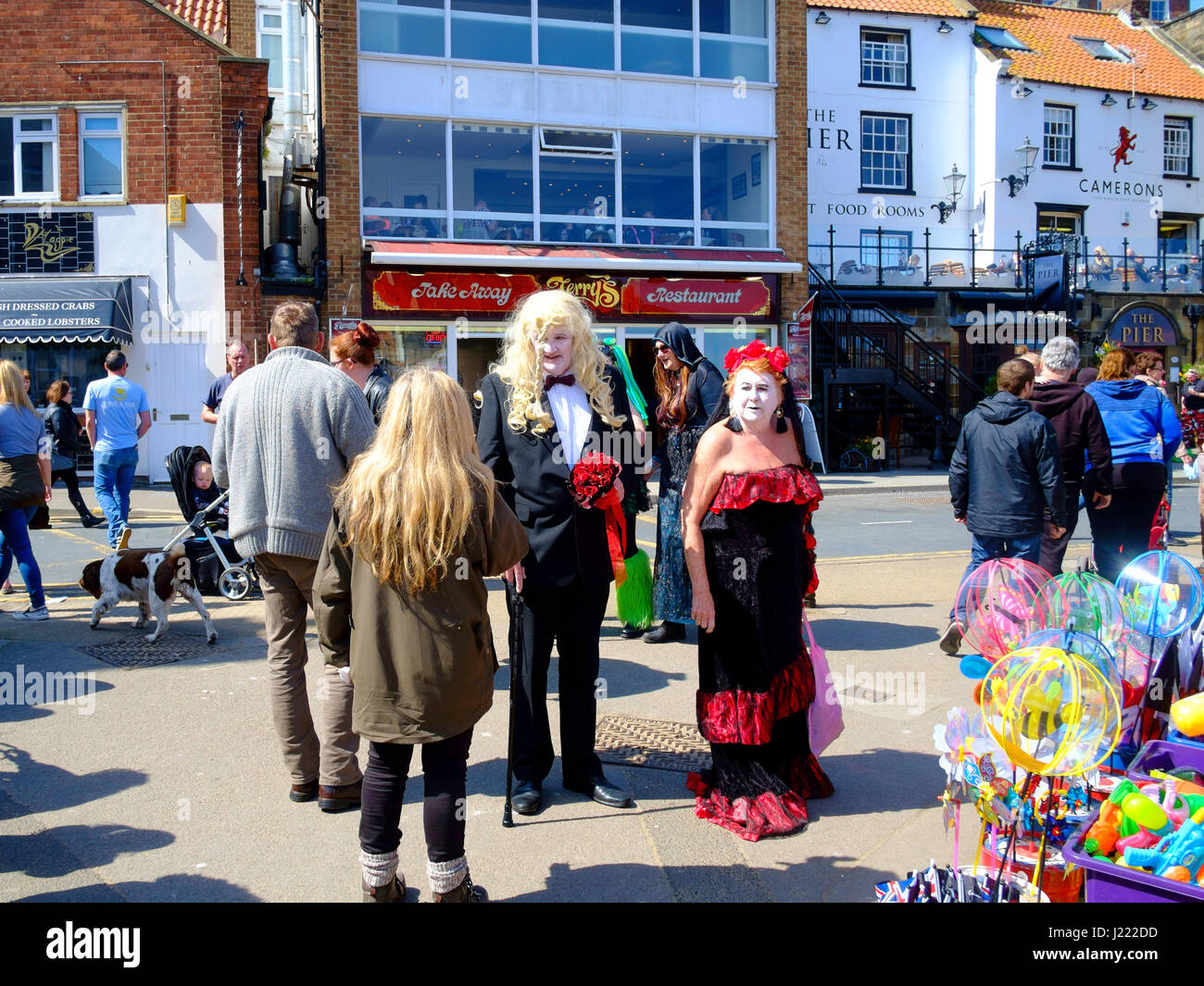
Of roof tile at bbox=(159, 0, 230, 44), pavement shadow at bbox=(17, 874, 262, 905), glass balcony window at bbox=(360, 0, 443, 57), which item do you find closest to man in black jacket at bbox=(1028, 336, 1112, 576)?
pavement shadow at bbox=(17, 874, 262, 905)

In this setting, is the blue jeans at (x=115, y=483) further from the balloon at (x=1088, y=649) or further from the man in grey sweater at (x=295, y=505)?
the balloon at (x=1088, y=649)

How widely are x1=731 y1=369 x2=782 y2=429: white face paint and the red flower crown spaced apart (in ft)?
0.22

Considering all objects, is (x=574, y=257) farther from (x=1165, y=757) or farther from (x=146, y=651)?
(x=1165, y=757)

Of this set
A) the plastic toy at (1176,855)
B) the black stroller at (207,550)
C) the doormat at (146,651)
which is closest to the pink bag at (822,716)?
the plastic toy at (1176,855)

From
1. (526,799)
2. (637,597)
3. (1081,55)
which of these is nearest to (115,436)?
(637,597)

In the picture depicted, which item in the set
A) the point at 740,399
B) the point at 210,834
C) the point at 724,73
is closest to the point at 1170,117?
the point at 724,73

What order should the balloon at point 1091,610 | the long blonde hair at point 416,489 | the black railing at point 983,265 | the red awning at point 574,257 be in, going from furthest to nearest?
the black railing at point 983,265, the red awning at point 574,257, the balloon at point 1091,610, the long blonde hair at point 416,489

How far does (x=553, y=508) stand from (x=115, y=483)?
691cm

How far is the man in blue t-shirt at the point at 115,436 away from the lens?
8.90 m

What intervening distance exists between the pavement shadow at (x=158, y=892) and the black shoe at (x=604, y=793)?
134 cm

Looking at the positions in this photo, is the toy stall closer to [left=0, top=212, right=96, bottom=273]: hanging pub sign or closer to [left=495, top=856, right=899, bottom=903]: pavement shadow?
[left=495, top=856, right=899, bottom=903]: pavement shadow

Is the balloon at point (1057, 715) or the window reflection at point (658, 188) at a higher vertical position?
the window reflection at point (658, 188)

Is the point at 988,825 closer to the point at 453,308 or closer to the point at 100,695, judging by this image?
the point at 100,695
